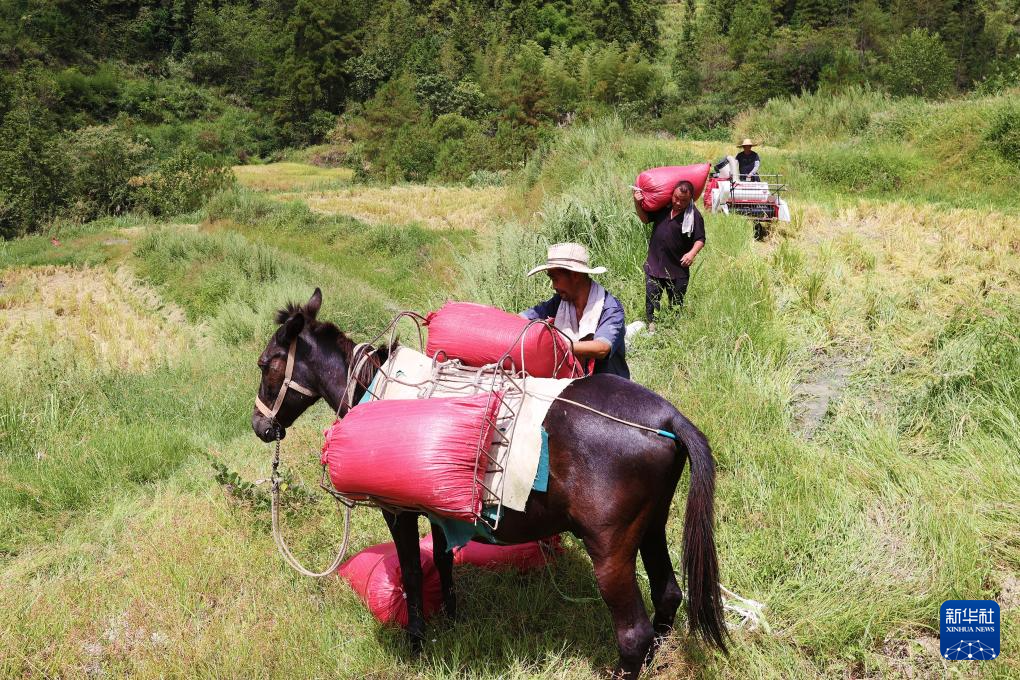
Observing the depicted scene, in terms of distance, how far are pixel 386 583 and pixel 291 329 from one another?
1591mm

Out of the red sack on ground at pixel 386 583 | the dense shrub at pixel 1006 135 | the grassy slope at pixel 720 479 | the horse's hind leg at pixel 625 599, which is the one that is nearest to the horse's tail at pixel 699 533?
the horse's hind leg at pixel 625 599

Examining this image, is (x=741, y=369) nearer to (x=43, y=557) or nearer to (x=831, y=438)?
(x=831, y=438)

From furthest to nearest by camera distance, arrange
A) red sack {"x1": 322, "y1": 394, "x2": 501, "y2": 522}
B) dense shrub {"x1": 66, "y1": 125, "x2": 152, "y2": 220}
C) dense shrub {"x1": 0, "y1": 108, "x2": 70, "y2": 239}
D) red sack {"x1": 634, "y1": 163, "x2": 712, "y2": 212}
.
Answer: dense shrub {"x1": 66, "y1": 125, "x2": 152, "y2": 220} → dense shrub {"x1": 0, "y1": 108, "x2": 70, "y2": 239} → red sack {"x1": 634, "y1": 163, "x2": 712, "y2": 212} → red sack {"x1": 322, "y1": 394, "x2": 501, "y2": 522}

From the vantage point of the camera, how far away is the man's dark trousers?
268 inches

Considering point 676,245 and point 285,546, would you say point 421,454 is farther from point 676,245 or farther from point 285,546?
point 676,245

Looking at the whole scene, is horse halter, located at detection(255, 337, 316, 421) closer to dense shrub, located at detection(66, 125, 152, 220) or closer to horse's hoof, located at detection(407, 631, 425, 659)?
horse's hoof, located at detection(407, 631, 425, 659)

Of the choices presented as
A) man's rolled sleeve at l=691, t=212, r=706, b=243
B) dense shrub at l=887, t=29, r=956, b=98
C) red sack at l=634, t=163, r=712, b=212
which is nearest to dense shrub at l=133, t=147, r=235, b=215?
red sack at l=634, t=163, r=712, b=212

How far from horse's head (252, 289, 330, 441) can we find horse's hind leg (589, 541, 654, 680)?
1.86 meters

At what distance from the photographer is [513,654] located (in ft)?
12.0

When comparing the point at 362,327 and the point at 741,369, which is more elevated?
the point at 741,369

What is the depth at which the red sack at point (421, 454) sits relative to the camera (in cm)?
300

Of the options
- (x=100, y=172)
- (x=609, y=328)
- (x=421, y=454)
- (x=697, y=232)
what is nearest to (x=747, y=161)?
(x=697, y=232)

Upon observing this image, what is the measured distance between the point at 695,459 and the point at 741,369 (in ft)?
9.98

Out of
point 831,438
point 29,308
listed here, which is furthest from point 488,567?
point 29,308
